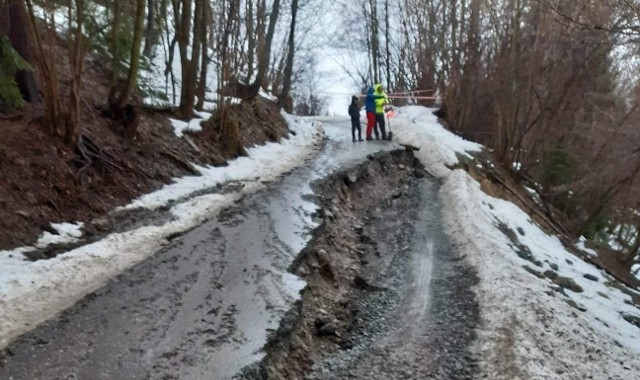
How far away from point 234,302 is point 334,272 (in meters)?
2.00

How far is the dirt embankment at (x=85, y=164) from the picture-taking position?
8430mm

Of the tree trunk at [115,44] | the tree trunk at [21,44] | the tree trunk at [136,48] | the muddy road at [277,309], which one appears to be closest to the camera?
the muddy road at [277,309]

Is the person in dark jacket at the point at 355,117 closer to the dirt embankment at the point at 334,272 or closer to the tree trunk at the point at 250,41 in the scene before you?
the tree trunk at the point at 250,41

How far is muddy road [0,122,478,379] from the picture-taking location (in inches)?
213

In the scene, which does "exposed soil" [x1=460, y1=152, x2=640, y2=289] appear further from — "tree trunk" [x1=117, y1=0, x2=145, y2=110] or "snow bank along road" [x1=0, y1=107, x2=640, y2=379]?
"tree trunk" [x1=117, y1=0, x2=145, y2=110]

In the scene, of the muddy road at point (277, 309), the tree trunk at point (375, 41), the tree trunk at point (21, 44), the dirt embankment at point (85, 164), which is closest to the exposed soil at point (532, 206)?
the muddy road at point (277, 309)

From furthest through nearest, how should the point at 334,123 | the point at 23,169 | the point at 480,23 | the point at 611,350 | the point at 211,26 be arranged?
1. the point at 334,123
2. the point at 480,23
3. the point at 211,26
4. the point at 23,169
5. the point at 611,350

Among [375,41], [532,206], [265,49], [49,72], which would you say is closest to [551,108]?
[532,206]

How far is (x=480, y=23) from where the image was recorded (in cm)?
2423

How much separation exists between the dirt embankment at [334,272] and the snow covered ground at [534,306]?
1481 millimetres

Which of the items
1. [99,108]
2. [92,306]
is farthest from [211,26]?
[92,306]

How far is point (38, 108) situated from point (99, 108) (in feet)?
6.79

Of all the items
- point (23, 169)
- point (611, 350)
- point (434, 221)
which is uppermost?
point (23, 169)

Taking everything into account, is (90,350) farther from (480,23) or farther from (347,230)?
(480,23)
